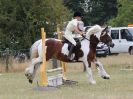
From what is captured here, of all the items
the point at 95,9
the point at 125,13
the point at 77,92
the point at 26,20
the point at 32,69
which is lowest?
the point at 77,92

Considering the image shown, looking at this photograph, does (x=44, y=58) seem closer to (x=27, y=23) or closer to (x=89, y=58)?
(x=89, y=58)

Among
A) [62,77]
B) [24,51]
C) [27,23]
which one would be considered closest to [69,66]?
[24,51]

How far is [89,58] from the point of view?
18094mm

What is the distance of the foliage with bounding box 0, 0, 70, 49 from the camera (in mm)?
33094

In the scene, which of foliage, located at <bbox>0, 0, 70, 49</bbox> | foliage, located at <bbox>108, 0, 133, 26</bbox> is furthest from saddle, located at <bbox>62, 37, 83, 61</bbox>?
foliage, located at <bbox>108, 0, 133, 26</bbox>

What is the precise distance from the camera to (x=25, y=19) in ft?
110

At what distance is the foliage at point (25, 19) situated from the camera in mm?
33094

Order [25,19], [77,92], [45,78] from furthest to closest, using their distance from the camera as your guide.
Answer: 1. [25,19]
2. [45,78]
3. [77,92]

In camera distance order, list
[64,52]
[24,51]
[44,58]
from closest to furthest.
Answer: [44,58], [64,52], [24,51]

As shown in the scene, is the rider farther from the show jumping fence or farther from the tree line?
the tree line

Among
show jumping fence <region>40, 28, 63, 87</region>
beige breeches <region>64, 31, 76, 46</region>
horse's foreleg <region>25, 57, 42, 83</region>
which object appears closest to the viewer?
show jumping fence <region>40, 28, 63, 87</region>

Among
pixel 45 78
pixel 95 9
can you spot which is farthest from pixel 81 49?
pixel 95 9

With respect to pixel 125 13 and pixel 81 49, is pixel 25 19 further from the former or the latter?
pixel 125 13

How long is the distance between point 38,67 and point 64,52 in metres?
0.99
